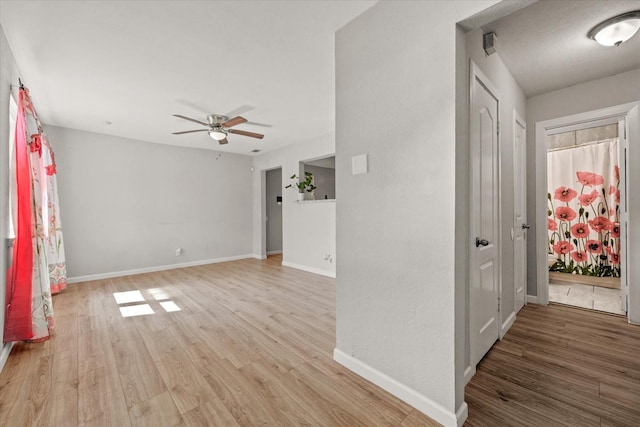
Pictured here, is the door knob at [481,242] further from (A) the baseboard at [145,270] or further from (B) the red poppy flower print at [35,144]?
(A) the baseboard at [145,270]

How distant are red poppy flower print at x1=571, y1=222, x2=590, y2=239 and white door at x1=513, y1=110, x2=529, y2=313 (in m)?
2.16

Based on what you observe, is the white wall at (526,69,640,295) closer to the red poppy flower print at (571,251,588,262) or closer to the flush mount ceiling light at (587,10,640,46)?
the flush mount ceiling light at (587,10,640,46)

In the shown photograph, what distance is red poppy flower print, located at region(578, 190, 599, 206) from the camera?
421 cm

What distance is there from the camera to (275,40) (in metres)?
2.14

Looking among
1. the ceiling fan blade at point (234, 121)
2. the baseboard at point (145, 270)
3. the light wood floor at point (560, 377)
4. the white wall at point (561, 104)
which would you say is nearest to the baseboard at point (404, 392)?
the light wood floor at point (560, 377)

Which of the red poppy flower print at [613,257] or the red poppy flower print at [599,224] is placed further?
the red poppy flower print at [599,224]

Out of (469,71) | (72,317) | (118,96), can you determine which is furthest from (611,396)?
(118,96)

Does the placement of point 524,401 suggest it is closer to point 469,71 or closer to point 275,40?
point 469,71

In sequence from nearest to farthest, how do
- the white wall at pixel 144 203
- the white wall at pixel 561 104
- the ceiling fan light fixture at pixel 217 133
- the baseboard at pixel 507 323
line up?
the baseboard at pixel 507 323, the white wall at pixel 561 104, the ceiling fan light fixture at pixel 217 133, the white wall at pixel 144 203

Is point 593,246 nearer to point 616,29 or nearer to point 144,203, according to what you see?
point 616,29

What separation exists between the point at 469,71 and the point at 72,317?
13.9ft

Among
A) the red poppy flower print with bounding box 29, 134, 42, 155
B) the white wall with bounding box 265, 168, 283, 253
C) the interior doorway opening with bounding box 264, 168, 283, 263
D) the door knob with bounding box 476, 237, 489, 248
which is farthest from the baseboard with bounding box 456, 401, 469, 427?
the white wall with bounding box 265, 168, 283, 253

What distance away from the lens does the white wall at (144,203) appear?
Answer: 439 cm

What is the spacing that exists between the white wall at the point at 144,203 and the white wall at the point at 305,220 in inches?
30.2
